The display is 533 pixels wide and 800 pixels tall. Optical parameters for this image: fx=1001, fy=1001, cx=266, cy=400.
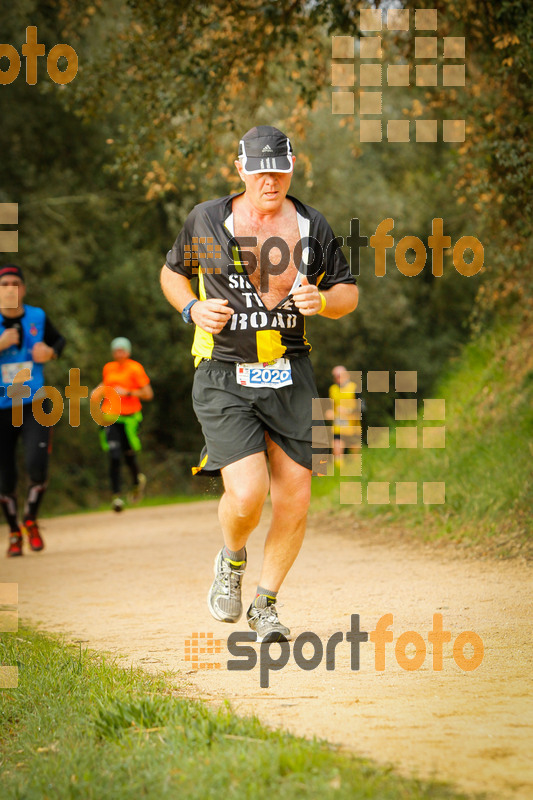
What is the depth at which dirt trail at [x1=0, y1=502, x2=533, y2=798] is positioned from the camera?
316 cm

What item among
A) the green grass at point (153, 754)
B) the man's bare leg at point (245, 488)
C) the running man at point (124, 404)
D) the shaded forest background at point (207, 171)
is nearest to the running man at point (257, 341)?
the man's bare leg at point (245, 488)

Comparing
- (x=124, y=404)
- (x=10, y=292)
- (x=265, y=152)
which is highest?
(x=265, y=152)

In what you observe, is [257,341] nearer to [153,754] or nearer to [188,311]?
[188,311]

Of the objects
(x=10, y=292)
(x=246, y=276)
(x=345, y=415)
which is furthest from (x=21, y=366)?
(x=345, y=415)

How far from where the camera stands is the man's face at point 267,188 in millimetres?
4742

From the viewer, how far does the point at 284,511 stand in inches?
194

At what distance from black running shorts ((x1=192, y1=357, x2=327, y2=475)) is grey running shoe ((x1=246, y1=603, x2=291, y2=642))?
737 millimetres

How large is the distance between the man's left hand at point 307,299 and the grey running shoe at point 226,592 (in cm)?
132

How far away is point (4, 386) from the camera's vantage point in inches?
348

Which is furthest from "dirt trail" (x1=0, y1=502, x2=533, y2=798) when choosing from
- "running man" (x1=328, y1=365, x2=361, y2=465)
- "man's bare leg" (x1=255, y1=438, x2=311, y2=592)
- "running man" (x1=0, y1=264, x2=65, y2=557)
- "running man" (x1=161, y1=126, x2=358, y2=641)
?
"running man" (x1=328, y1=365, x2=361, y2=465)

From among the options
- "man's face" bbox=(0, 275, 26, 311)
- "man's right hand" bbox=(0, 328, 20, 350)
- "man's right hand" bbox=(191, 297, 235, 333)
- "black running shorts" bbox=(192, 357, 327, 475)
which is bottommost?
"black running shorts" bbox=(192, 357, 327, 475)

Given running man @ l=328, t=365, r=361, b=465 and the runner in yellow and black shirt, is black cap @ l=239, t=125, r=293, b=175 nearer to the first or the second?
the runner in yellow and black shirt

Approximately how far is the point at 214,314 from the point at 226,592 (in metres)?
1.37

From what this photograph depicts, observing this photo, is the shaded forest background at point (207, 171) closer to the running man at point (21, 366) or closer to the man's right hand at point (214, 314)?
the running man at point (21, 366)
